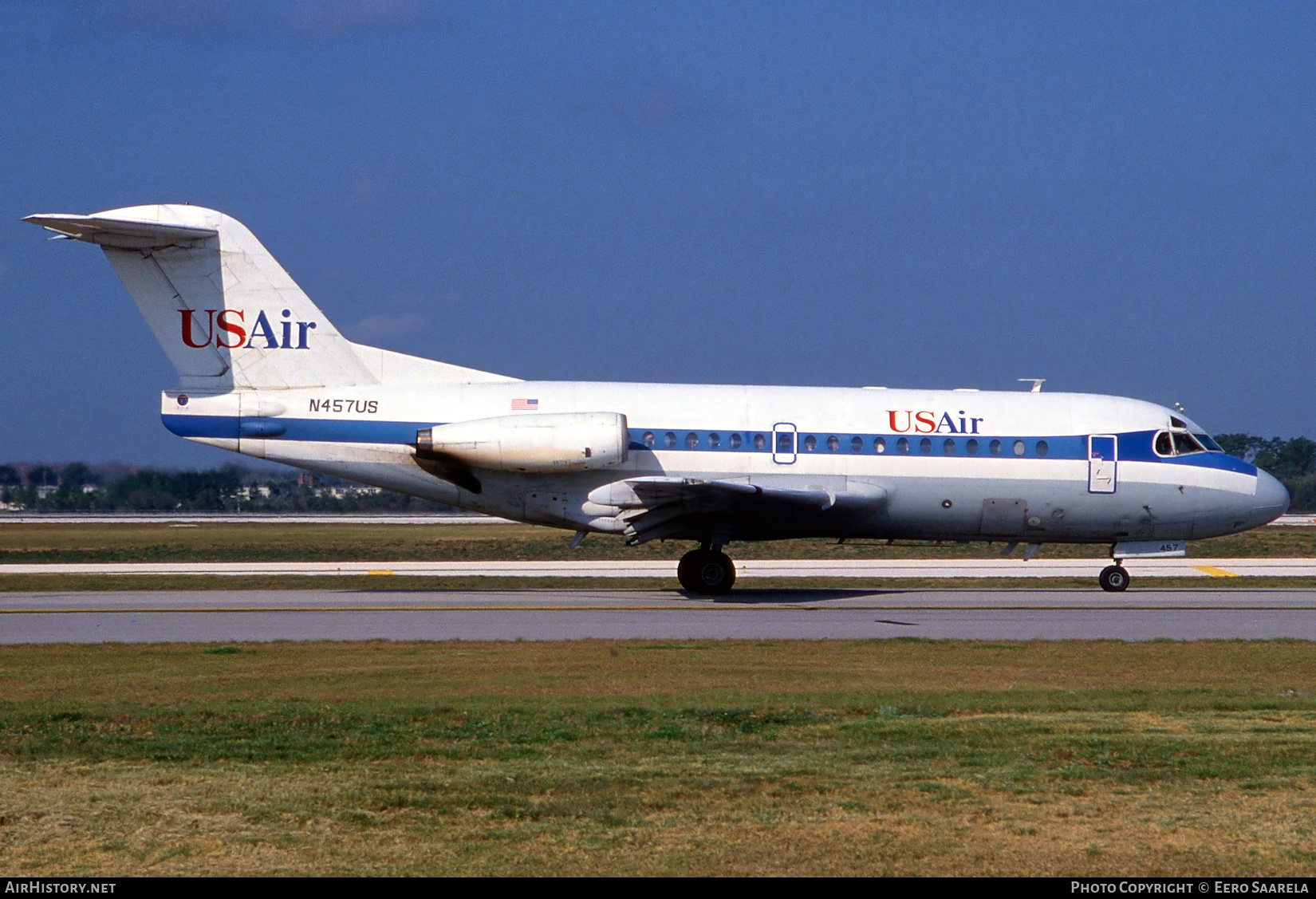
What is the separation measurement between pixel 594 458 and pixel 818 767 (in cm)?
1399

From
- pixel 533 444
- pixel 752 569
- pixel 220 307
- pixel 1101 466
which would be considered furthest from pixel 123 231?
pixel 1101 466

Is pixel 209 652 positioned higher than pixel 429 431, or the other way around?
pixel 429 431

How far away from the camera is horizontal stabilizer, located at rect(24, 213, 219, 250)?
21.1 m

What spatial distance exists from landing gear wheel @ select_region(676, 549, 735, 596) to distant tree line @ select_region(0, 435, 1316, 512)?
141 feet

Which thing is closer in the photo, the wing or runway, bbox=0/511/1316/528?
the wing

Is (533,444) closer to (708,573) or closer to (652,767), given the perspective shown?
(708,573)

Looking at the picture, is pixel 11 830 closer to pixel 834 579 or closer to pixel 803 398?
pixel 803 398

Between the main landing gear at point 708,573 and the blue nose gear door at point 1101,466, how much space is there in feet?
22.8

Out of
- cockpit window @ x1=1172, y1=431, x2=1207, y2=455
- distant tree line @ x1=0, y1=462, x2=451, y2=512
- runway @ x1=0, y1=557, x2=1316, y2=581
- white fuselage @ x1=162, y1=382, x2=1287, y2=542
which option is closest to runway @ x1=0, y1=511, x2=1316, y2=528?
distant tree line @ x1=0, y1=462, x2=451, y2=512

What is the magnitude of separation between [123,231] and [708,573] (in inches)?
464

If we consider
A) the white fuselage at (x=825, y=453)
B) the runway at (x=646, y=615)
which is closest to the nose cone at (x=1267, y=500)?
the white fuselage at (x=825, y=453)

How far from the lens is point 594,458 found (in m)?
22.1

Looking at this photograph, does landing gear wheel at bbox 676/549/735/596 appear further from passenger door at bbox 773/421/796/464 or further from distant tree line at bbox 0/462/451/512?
distant tree line at bbox 0/462/451/512

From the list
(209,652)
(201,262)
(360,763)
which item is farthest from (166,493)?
(360,763)
